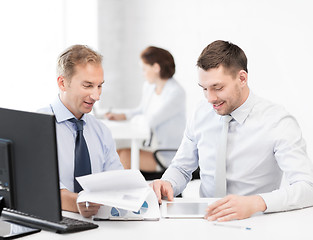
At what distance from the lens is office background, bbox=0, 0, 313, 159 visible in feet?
11.2

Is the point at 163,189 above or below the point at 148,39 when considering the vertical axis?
below

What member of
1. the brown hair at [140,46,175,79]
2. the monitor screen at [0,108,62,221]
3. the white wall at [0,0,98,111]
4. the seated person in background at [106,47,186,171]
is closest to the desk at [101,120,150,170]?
the seated person in background at [106,47,186,171]

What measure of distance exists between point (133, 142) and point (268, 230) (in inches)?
79.6

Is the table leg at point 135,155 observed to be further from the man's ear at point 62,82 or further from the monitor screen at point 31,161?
the monitor screen at point 31,161

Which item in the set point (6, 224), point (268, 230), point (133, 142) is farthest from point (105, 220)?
point (133, 142)

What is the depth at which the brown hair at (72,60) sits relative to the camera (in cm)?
191

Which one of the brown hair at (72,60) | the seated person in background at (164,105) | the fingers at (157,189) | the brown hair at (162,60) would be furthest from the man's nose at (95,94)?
the brown hair at (162,60)

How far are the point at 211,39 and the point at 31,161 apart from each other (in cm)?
320

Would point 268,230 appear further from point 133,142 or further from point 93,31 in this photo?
point 93,31

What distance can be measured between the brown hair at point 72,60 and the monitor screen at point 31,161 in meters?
0.53

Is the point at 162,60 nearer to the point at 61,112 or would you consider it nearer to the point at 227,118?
the point at 227,118

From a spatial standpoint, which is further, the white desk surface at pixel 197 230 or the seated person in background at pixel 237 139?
the seated person in background at pixel 237 139

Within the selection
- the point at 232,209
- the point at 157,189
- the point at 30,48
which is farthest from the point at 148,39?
the point at 232,209

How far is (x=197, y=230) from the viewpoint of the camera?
1539 mm
